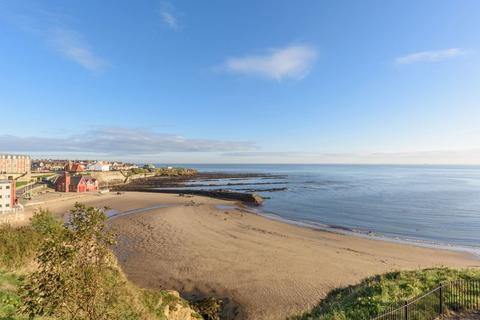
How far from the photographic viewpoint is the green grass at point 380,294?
9516 mm

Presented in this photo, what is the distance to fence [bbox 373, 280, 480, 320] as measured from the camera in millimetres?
8609

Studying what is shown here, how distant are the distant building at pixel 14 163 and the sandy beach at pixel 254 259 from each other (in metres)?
106

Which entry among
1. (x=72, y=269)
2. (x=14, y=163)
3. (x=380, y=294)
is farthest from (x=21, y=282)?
(x=14, y=163)

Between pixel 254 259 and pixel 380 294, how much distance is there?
39.5 ft

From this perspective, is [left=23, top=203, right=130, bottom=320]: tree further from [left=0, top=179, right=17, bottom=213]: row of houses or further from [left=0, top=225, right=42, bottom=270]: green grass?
[left=0, top=179, right=17, bottom=213]: row of houses

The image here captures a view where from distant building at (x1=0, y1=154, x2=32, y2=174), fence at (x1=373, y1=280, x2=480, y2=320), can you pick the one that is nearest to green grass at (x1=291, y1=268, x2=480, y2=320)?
fence at (x1=373, y1=280, x2=480, y2=320)

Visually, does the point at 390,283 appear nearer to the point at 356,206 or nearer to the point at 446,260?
the point at 446,260

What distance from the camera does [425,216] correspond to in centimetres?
4125

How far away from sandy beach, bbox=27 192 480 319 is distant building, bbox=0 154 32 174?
106 metres

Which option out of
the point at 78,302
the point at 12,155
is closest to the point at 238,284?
the point at 78,302

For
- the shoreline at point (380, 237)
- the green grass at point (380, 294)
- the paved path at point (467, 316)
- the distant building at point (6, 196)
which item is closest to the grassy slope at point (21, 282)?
the green grass at point (380, 294)

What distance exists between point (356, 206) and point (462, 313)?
43120 mm

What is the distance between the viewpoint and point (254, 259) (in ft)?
71.2

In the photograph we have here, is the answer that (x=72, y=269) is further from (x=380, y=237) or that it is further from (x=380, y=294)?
(x=380, y=237)
